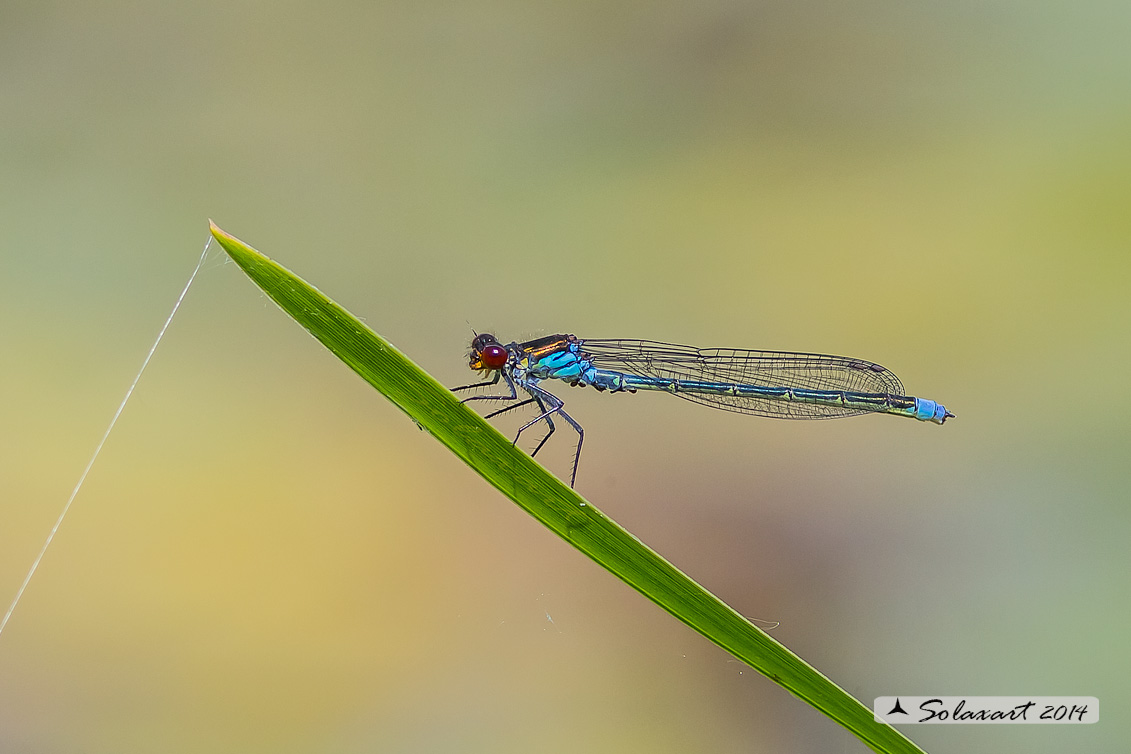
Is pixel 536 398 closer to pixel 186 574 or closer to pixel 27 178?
pixel 186 574

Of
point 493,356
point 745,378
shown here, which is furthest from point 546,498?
point 745,378

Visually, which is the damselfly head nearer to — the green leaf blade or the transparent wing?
the transparent wing

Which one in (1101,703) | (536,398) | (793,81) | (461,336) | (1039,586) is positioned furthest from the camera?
(793,81)

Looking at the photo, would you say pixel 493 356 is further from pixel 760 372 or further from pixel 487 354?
pixel 760 372

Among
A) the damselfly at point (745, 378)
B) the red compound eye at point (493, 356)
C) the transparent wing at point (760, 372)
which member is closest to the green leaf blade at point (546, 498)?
the red compound eye at point (493, 356)

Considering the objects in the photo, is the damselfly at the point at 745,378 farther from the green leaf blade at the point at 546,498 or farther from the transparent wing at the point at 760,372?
the green leaf blade at the point at 546,498

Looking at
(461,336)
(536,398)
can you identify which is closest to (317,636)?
(536,398)
